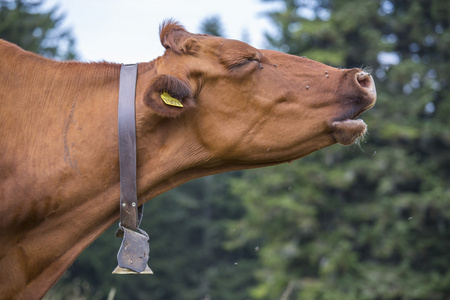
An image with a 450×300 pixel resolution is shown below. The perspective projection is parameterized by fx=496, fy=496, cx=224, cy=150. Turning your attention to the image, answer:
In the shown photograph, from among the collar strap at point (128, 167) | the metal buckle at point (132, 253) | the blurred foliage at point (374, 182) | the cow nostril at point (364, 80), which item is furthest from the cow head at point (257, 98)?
the blurred foliage at point (374, 182)

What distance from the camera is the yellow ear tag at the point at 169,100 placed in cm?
230

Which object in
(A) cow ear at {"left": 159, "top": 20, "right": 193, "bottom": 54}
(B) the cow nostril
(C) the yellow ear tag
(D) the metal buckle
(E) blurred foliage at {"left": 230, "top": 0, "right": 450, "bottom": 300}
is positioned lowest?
(E) blurred foliage at {"left": 230, "top": 0, "right": 450, "bottom": 300}

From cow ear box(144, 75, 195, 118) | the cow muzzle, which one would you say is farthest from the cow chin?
cow ear box(144, 75, 195, 118)

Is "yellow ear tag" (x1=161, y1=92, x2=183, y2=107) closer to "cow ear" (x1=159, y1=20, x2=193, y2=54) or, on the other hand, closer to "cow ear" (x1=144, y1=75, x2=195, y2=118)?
"cow ear" (x1=144, y1=75, x2=195, y2=118)

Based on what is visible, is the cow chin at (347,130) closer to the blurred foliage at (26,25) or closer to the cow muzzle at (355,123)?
the cow muzzle at (355,123)

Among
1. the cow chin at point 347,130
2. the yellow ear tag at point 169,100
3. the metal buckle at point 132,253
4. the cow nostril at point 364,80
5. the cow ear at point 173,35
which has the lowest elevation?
the metal buckle at point 132,253

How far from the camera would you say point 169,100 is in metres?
2.31

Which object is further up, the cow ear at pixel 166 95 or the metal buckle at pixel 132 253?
the cow ear at pixel 166 95

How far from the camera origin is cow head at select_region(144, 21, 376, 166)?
8.17ft

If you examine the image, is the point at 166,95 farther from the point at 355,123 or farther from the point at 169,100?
the point at 355,123

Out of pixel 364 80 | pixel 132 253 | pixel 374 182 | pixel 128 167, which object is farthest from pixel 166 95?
pixel 374 182

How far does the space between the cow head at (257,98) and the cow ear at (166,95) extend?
5cm

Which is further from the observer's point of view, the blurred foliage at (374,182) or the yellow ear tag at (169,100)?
the blurred foliage at (374,182)

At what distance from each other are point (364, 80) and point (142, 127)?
1236mm
